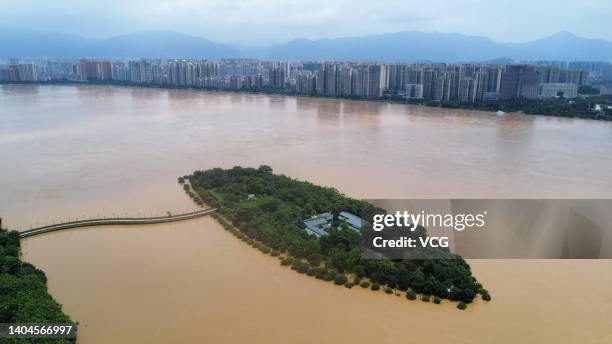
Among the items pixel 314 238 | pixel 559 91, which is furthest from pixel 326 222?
pixel 559 91

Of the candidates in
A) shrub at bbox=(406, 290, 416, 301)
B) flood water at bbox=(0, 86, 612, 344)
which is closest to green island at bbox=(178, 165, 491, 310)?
shrub at bbox=(406, 290, 416, 301)

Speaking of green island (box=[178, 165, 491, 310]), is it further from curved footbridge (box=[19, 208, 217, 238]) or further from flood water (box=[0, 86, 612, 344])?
curved footbridge (box=[19, 208, 217, 238])

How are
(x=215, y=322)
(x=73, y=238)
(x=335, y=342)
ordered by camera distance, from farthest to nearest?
(x=73, y=238) → (x=215, y=322) → (x=335, y=342)

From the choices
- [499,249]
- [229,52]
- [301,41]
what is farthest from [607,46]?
[499,249]

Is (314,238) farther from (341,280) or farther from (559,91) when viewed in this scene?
(559,91)

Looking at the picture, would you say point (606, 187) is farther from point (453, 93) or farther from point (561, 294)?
point (453, 93)

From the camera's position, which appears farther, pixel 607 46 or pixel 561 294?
pixel 607 46

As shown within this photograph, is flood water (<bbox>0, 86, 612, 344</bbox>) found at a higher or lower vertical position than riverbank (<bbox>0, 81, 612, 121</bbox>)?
lower
